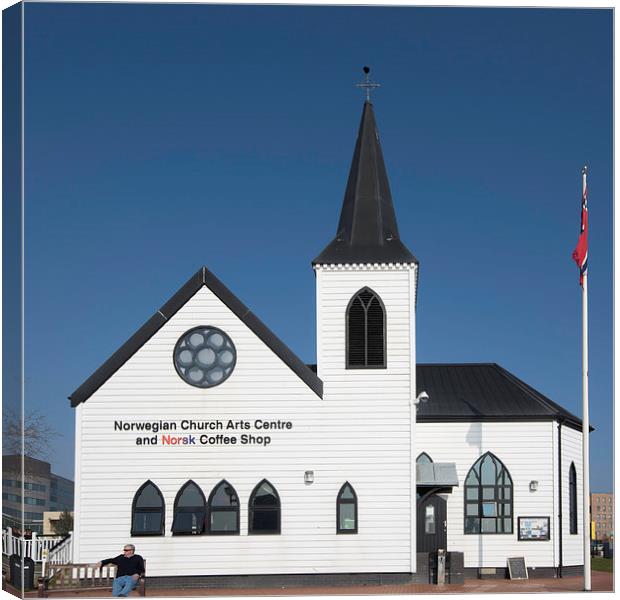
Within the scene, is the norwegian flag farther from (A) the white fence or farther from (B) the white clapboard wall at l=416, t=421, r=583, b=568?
(A) the white fence

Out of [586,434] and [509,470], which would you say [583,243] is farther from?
[509,470]

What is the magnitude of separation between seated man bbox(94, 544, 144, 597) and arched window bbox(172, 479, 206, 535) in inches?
195

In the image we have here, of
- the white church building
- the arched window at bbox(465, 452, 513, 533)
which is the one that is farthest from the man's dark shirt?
the arched window at bbox(465, 452, 513, 533)

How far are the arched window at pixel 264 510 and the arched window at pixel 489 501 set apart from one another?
5.99m

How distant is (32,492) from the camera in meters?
79.9

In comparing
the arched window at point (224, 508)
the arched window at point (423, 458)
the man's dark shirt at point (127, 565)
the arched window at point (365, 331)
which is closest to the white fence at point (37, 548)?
the arched window at point (224, 508)

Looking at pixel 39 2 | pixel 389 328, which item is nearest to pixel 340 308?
pixel 389 328

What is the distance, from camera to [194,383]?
27.5m

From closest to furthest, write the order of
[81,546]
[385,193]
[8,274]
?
[8,274] < [81,546] < [385,193]

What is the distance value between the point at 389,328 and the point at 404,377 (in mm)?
1323

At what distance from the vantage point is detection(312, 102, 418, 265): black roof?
28438 mm

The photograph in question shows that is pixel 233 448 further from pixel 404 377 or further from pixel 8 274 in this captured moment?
pixel 8 274

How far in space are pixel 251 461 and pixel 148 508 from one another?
2786 mm

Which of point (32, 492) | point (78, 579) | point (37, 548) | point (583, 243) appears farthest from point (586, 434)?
point (32, 492)
